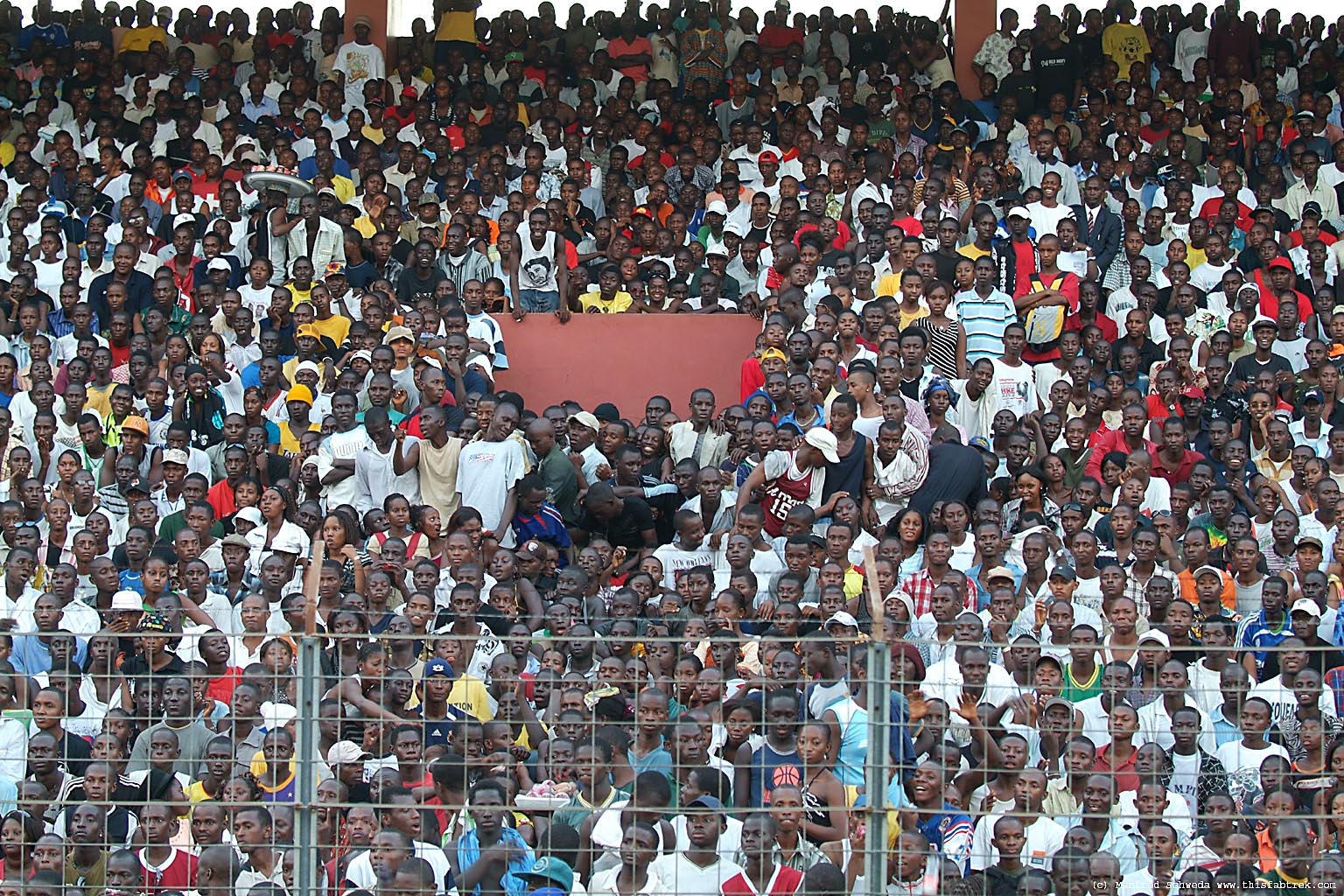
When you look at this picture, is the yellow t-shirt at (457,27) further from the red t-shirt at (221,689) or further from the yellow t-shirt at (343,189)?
the red t-shirt at (221,689)

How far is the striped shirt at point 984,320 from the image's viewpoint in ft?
53.9

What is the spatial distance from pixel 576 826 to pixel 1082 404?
23.0 ft

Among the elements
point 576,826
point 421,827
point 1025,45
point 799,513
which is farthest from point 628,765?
point 1025,45

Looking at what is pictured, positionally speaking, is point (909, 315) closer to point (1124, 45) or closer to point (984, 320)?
point (984, 320)

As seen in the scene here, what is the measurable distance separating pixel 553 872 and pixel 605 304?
28.2 ft

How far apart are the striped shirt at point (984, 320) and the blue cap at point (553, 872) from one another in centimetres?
728

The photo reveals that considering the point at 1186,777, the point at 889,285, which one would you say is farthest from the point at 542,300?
the point at 1186,777

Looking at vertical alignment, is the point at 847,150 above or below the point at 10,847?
above

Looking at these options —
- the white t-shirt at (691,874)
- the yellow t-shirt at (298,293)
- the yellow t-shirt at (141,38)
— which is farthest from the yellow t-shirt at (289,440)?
the yellow t-shirt at (141,38)

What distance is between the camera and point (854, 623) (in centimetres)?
1243

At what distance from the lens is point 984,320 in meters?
16.5

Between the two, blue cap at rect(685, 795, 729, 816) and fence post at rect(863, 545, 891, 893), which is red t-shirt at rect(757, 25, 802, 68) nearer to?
blue cap at rect(685, 795, 729, 816)

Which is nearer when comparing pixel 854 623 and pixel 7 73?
pixel 854 623

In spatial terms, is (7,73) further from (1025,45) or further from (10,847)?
(10,847)
